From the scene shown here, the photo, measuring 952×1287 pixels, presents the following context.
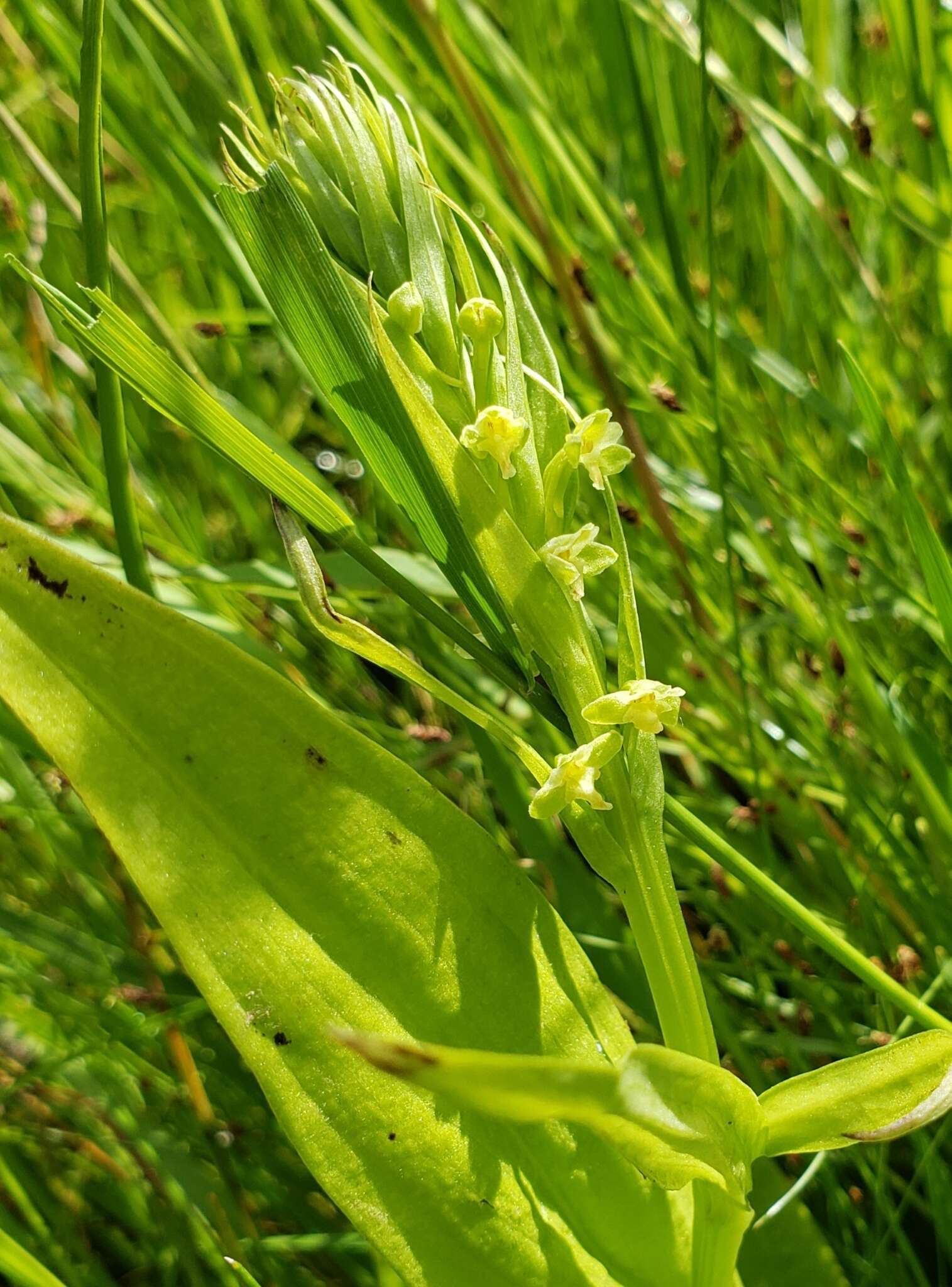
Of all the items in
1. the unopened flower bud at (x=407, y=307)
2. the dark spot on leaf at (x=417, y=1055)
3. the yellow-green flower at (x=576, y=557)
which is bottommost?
the dark spot on leaf at (x=417, y=1055)

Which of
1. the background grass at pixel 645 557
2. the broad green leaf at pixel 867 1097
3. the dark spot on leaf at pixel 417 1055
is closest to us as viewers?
the dark spot on leaf at pixel 417 1055

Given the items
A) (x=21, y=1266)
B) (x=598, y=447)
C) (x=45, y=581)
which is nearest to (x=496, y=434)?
(x=598, y=447)

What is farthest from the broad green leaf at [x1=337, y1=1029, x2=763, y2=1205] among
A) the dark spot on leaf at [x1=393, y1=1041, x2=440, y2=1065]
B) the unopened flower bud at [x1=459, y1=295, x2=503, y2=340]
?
the unopened flower bud at [x1=459, y1=295, x2=503, y2=340]

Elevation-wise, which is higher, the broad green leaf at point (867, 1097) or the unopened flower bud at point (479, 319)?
the unopened flower bud at point (479, 319)

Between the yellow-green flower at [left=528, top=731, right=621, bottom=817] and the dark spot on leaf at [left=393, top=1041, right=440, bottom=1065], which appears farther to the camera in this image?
the yellow-green flower at [left=528, top=731, right=621, bottom=817]

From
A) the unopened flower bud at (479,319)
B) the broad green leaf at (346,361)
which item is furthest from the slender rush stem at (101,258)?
the unopened flower bud at (479,319)

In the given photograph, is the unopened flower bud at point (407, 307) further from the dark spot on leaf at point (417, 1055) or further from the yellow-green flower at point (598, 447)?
the dark spot on leaf at point (417, 1055)

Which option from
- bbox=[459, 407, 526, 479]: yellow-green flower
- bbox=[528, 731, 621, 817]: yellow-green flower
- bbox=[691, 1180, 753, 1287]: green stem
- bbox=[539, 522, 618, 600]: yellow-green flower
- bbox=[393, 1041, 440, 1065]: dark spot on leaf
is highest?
bbox=[459, 407, 526, 479]: yellow-green flower

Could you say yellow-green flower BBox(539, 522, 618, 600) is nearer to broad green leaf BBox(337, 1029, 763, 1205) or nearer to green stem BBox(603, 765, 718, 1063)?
green stem BBox(603, 765, 718, 1063)
